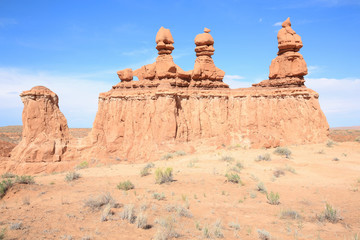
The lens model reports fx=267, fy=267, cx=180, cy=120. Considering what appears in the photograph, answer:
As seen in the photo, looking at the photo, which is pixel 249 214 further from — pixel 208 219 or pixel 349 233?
pixel 349 233

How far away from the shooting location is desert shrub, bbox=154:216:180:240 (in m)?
6.16

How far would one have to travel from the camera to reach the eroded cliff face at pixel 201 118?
28.4 meters

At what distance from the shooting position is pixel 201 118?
102ft

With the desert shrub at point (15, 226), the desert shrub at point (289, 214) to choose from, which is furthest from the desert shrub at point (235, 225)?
the desert shrub at point (15, 226)

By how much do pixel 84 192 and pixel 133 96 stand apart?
23131 millimetres

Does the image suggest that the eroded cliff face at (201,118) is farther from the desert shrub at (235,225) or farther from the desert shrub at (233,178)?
the desert shrub at (235,225)

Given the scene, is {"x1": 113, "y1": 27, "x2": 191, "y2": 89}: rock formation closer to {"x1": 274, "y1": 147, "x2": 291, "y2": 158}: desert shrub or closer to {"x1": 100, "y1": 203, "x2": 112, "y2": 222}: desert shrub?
{"x1": 274, "y1": 147, "x2": 291, "y2": 158}: desert shrub

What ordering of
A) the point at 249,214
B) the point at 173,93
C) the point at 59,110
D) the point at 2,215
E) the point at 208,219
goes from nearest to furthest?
the point at 2,215 < the point at 208,219 < the point at 249,214 < the point at 173,93 < the point at 59,110

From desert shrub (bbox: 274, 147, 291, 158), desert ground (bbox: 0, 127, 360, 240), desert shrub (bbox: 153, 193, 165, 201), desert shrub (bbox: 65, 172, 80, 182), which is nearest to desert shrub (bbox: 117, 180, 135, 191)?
desert ground (bbox: 0, 127, 360, 240)

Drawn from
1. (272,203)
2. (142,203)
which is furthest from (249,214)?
(142,203)

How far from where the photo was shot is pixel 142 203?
27.8 ft

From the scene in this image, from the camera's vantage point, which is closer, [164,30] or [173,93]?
[173,93]

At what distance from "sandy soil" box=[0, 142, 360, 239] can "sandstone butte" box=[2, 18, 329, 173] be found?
14.5 m

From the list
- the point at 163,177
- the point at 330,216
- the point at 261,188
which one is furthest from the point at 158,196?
the point at 330,216
